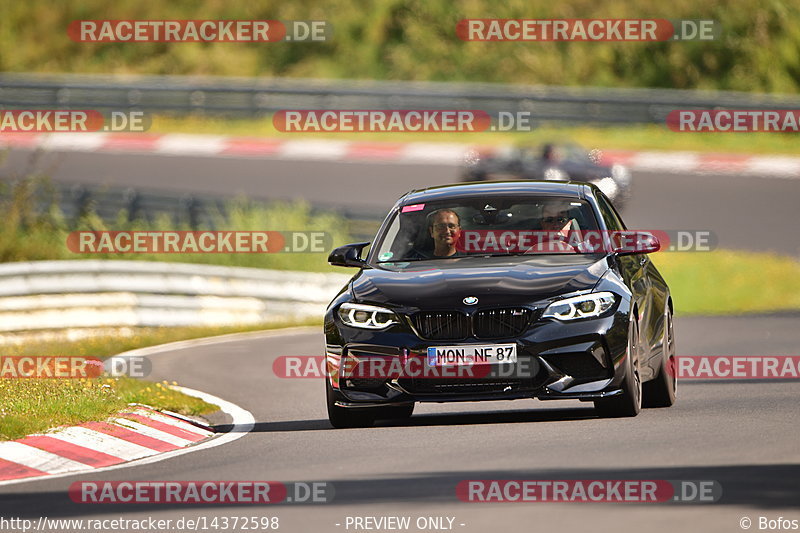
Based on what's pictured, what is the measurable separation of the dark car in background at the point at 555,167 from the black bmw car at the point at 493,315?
1907 cm

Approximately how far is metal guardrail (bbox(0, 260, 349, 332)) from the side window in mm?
10452

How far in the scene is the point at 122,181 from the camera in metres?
33.3

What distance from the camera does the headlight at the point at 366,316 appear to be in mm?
10586

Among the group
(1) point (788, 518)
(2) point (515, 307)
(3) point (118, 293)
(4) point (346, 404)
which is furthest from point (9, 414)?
(3) point (118, 293)

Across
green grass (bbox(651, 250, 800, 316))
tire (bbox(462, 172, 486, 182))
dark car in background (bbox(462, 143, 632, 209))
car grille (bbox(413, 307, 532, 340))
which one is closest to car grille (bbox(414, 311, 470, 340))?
car grille (bbox(413, 307, 532, 340))

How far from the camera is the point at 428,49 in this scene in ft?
152

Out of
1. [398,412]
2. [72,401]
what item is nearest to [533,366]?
[398,412]

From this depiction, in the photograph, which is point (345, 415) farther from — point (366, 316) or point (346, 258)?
point (346, 258)
